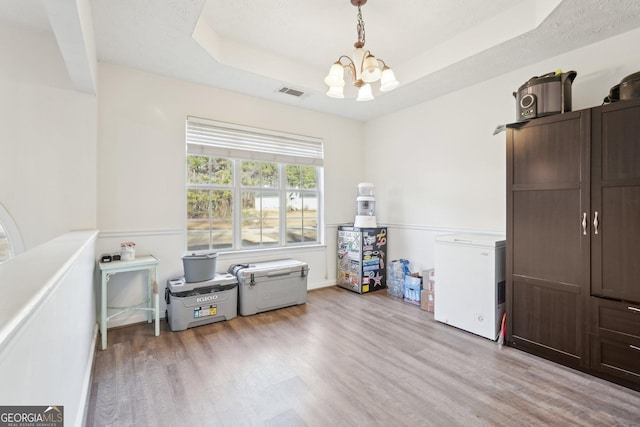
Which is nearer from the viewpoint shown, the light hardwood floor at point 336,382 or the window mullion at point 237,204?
the light hardwood floor at point 336,382

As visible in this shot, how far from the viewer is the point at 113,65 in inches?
118

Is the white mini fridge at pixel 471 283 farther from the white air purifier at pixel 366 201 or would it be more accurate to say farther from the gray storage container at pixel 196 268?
the gray storage container at pixel 196 268

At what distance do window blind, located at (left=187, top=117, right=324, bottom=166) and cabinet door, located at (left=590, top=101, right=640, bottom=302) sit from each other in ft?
10.5

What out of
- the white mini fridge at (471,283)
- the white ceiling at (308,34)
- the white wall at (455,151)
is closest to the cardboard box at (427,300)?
the white mini fridge at (471,283)

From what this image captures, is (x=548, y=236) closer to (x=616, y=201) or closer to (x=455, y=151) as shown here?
(x=616, y=201)

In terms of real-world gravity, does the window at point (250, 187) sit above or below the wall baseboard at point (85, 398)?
above

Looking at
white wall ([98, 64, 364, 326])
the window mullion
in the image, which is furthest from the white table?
the window mullion

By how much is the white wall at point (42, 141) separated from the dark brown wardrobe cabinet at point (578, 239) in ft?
13.4

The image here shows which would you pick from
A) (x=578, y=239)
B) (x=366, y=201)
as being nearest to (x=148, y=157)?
(x=366, y=201)

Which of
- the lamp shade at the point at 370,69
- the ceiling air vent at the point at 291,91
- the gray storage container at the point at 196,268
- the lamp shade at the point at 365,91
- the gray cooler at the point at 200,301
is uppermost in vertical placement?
the ceiling air vent at the point at 291,91

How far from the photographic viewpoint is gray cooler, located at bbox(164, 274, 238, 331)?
2963mm

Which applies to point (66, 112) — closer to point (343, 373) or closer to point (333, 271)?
point (343, 373)

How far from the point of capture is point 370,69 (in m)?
2.27

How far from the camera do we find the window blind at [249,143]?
3518 millimetres
